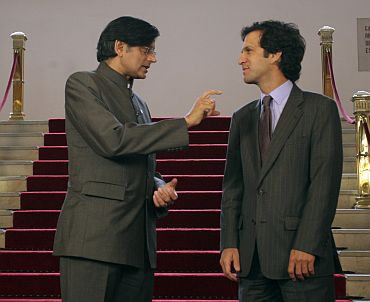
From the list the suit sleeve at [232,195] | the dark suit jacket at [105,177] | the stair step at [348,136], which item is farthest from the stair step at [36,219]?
the dark suit jacket at [105,177]

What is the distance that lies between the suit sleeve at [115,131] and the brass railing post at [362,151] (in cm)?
356

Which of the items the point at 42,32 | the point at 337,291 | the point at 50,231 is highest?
the point at 42,32

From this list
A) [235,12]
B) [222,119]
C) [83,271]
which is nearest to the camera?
[83,271]

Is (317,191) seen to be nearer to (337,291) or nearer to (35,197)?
(337,291)

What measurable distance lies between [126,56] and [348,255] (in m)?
3.02

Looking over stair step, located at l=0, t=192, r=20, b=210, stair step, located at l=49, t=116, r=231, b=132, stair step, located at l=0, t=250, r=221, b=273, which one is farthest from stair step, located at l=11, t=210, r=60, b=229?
stair step, located at l=49, t=116, r=231, b=132

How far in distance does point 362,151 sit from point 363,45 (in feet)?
14.3

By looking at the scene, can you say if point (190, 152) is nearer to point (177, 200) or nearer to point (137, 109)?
point (177, 200)

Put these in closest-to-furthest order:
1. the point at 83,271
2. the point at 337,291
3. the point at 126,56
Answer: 1. the point at 83,271
2. the point at 126,56
3. the point at 337,291

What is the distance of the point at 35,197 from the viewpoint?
243 inches

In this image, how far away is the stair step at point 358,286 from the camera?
491 centimetres

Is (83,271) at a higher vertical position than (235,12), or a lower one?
lower

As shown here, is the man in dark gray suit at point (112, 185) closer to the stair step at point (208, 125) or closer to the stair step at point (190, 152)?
the stair step at point (190, 152)

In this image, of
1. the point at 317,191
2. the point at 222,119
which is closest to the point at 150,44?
the point at 317,191
